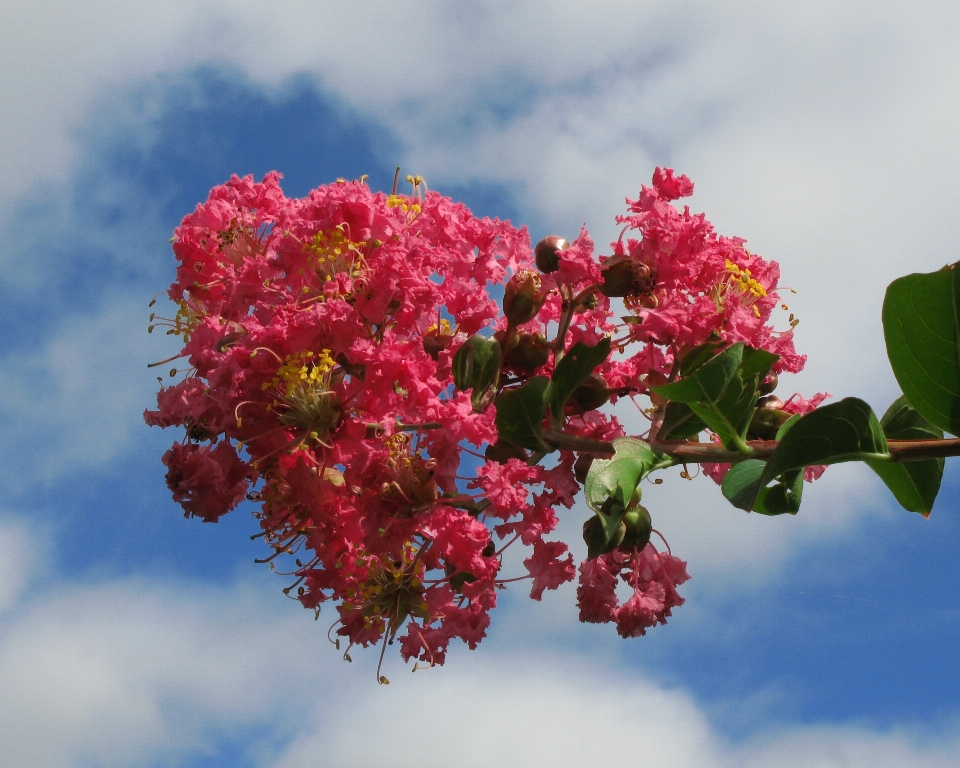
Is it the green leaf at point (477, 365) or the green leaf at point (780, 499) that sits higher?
the green leaf at point (477, 365)

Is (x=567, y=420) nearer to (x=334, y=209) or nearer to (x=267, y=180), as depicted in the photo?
(x=334, y=209)

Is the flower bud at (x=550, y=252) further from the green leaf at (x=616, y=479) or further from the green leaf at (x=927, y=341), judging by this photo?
the green leaf at (x=927, y=341)

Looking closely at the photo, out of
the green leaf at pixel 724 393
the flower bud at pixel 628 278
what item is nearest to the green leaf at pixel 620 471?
the green leaf at pixel 724 393

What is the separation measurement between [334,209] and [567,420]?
611 mm

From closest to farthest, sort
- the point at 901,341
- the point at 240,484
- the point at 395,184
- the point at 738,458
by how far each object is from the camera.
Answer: the point at 901,341, the point at 738,458, the point at 240,484, the point at 395,184

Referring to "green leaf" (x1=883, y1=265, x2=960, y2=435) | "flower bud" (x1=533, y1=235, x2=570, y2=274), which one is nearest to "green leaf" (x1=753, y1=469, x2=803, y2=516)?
"green leaf" (x1=883, y1=265, x2=960, y2=435)

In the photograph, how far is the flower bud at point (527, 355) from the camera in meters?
1.91

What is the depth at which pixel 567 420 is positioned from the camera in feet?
6.30

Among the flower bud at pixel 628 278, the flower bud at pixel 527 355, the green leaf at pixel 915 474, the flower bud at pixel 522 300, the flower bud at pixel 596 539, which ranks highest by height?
the flower bud at pixel 522 300

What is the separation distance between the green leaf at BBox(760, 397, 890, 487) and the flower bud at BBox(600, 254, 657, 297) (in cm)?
52

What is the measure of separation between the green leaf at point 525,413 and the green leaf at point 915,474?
588 mm

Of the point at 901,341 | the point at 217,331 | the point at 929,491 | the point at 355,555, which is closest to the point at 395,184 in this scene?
the point at 217,331

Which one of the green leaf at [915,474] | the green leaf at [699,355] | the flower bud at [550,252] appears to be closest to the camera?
the green leaf at [915,474]

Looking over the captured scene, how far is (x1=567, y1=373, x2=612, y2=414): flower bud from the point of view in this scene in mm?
1854
